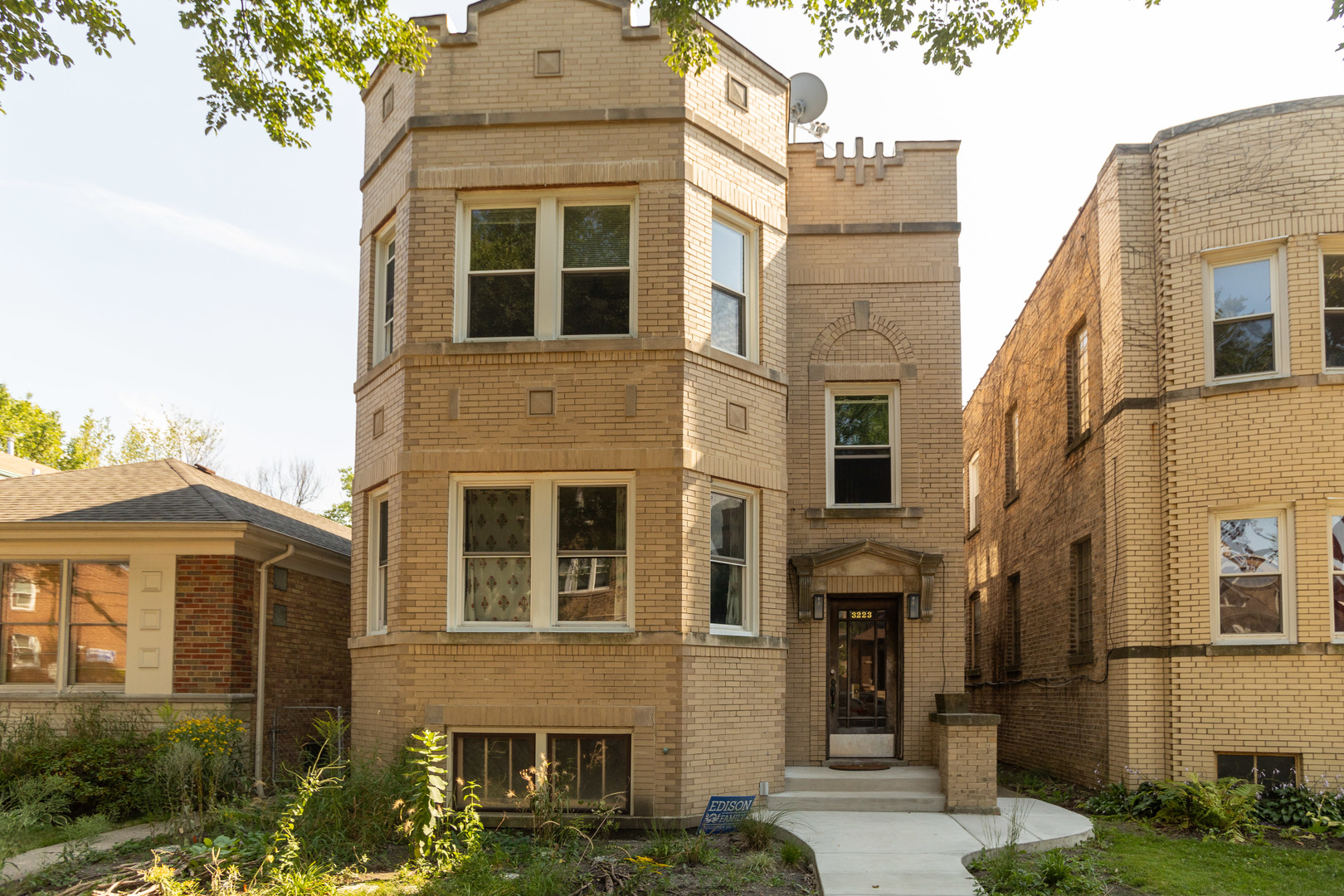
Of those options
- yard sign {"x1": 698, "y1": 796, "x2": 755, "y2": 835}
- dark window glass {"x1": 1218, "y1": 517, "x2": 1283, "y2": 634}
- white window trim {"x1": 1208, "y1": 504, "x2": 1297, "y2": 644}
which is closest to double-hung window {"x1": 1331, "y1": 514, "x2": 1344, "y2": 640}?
white window trim {"x1": 1208, "y1": 504, "x2": 1297, "y2": 644}

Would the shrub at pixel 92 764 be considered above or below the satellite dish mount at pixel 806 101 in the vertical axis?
below

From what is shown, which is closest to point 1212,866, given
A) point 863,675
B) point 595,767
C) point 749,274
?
point 863,675

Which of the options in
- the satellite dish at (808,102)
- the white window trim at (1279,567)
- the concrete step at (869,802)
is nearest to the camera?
the concrete step at (869,802)

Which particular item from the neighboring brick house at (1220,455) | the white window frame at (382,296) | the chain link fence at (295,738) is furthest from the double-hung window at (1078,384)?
the chain link fence at (295,738)

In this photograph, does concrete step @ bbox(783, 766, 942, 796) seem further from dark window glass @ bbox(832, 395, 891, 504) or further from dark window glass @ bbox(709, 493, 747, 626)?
dark window glass @ bbox(832, 395, 891, 504)

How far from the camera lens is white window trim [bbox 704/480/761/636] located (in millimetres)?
12070

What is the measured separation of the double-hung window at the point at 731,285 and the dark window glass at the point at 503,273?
2061 mm

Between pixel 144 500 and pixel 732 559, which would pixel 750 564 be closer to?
pixel 732 559

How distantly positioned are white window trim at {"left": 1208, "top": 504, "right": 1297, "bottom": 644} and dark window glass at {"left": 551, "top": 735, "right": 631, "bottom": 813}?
6.93 metres

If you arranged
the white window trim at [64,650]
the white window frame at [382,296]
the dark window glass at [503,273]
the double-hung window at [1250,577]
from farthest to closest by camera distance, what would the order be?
the white window trim at [64,650], the white window frame at [382,296], the double-hung window at [1250,577], the dark window glass at [503,273]

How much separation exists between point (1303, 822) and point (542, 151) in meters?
10.7

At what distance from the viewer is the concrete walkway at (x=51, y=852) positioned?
30.2 ft

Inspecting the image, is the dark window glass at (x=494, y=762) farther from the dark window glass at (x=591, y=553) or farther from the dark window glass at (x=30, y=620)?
the dark window glass at (x=30, y=620)

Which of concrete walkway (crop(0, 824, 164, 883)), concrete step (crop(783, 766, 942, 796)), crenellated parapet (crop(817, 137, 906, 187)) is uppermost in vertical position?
crenellated parapet (crop(817, 137, 906, 187))
